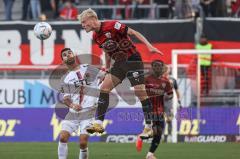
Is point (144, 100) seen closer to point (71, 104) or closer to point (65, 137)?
point (71, 104)

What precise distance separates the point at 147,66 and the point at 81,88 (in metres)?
8.26

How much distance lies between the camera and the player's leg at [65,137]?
1484 cm

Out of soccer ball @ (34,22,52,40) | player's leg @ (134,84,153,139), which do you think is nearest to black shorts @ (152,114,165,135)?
player's leg @ (134,84,153,139)

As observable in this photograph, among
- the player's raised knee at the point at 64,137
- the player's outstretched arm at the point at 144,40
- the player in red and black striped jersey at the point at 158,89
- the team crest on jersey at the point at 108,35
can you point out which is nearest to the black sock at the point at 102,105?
the player's raised knee at the point at 64,137

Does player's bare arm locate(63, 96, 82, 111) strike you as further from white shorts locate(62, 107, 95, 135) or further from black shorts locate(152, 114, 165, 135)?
black shorts locate(152, 114, 165, 135)

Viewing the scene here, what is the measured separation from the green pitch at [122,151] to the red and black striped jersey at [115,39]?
133 inches

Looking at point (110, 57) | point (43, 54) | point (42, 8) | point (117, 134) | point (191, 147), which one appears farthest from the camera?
point (42, 8)

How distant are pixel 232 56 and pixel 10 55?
21.3 ft

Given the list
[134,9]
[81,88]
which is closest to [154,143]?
[81,88]

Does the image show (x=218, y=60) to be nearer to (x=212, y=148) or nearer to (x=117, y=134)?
(x=117, y=134)

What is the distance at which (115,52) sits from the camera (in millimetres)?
14492

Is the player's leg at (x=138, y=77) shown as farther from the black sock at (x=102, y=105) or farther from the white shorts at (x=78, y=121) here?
the white shorts at (x=78, y=121)

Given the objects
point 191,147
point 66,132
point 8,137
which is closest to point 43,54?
point 8,137

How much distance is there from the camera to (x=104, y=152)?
18.3 meters
